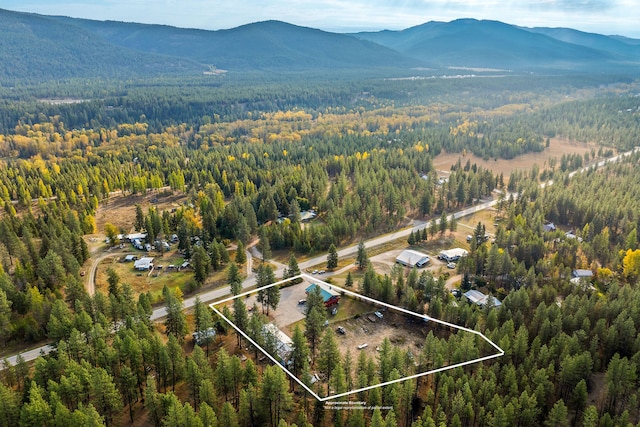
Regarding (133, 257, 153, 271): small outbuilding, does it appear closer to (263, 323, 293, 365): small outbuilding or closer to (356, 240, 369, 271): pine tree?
(356, 240, 369, 271): pine tree

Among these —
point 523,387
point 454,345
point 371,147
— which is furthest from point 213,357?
point 371,147

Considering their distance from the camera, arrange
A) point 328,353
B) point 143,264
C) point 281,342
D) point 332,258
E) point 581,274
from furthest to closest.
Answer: point 143,264
point 332,258
point 581,274
point 328,353
point 281,342

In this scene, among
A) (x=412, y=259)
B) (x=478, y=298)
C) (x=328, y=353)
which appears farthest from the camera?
(x=412, y=259)

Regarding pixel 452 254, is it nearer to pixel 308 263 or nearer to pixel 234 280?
pixel 308 263

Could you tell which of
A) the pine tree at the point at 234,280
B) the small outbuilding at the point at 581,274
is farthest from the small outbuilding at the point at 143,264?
the small outbuilding at the point at 581,274

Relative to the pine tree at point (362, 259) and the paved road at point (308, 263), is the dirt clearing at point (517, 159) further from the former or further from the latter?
the pine tree at point (362, 259)

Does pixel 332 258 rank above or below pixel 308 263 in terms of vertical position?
above

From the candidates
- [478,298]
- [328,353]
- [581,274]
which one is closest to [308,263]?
[478,298]

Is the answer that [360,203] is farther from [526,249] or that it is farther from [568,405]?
[568,405]

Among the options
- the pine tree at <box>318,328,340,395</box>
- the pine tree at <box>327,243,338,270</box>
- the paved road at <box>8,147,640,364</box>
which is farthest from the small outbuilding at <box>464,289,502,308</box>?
the pine tree at <box>318,328,340,395</box>
